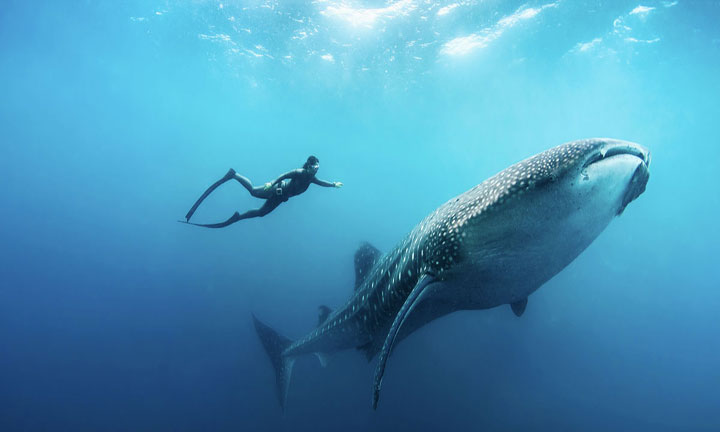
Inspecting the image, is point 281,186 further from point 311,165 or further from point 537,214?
point 537,214

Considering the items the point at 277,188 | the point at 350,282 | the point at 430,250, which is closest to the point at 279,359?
the point at 277,188

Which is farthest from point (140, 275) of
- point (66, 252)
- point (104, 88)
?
point (104, 88)

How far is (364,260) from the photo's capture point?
6.39 metres

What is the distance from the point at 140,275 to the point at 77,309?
511cm

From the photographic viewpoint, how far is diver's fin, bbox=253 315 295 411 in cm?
788

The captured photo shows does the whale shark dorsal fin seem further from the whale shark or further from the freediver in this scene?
the freediver

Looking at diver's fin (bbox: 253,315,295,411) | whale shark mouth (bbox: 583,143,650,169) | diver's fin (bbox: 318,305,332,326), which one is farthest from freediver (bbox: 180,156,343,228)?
whale shark mouth (bbox: 583,143,650,169)

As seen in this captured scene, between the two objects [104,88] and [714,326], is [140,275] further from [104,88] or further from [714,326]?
[714,326]

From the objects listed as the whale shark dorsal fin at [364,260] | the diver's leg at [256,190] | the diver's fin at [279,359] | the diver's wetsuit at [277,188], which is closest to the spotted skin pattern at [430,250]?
the whale shark dorsal fin at [364,260]

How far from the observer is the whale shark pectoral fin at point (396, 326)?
3.06m

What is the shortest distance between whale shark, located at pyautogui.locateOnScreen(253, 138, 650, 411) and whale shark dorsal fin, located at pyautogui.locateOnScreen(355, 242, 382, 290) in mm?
1502

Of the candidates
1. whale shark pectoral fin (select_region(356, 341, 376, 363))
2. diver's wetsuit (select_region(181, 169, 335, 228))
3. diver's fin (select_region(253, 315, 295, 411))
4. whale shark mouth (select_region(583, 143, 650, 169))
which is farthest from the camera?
diver's wetsuit (select_region(181, 169, 335, 228))

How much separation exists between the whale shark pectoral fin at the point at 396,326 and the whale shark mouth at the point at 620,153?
1812 mm

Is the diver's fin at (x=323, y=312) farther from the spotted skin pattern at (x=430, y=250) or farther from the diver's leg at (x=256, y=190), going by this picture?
the diver's leg at (x=256, y=190)
